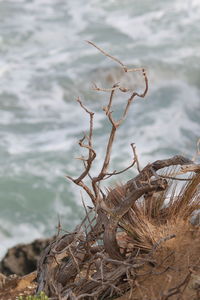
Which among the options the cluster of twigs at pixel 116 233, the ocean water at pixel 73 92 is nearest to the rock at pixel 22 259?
the ocean water at pixel 73 92

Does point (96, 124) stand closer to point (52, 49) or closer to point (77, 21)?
point (52, 49)

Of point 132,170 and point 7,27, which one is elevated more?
point 7,27

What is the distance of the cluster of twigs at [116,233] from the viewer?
3998mm

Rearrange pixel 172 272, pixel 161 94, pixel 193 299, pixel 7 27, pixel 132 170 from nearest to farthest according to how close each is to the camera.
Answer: pixel 193 299 < pixel 172 272 < pixel 132 170 < pixel 161 94 < pixel 7 27

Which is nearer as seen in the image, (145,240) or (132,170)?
(145,240)

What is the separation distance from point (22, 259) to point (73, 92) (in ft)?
29.7

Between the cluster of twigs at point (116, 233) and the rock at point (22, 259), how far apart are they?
3.19 meters

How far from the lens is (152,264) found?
4070 millimetres

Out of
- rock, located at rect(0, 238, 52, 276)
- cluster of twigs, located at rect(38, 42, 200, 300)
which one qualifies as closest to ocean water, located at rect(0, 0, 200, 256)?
rock, located at rect(0, 238, 52, 276)

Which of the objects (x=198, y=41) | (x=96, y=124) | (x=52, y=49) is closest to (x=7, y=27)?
(x=52, y=49)

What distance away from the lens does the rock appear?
7.64 metres

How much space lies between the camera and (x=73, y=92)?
53.9 ft

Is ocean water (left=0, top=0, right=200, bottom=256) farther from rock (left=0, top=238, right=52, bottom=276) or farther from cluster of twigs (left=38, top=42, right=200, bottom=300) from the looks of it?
cluster of twigs (left=38, top=42, right=200, bottom=300)

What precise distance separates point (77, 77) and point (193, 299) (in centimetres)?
1375
